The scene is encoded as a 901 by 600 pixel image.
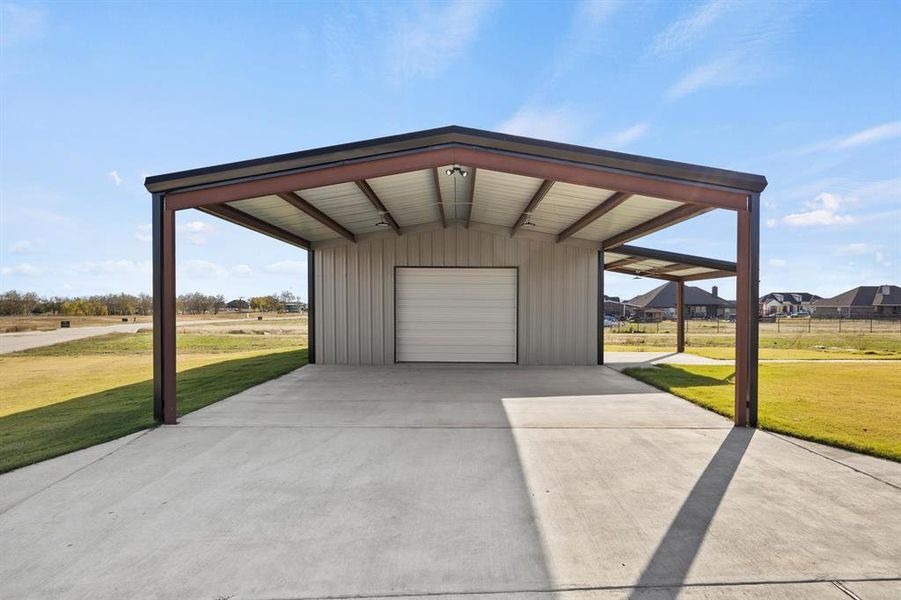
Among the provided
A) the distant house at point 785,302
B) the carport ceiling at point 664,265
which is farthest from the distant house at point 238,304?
the distant house at point 785,302

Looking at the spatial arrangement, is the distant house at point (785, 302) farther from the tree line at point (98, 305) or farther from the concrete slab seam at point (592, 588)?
the concrete slab seam at point (592, 588)

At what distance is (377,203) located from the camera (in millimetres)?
7914

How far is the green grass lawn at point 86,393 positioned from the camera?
181 inches

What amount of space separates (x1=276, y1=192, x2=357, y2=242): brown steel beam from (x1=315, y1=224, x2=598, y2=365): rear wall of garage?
1.07m

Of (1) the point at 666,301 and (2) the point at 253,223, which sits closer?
(2) the point at 253,223

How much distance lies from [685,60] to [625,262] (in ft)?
17.8

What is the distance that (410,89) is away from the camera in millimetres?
7930

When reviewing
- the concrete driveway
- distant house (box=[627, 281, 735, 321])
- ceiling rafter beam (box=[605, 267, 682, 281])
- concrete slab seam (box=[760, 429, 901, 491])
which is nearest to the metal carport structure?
concrete slab seam (box=[760, 429, 901, 491])

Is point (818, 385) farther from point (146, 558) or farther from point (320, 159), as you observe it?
point (146, 558)

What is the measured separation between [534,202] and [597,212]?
1.16 m

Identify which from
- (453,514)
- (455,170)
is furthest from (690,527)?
(455,170)

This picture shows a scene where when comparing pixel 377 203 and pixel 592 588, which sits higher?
pixel 377 203

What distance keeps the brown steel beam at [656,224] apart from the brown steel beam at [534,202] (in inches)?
87.9

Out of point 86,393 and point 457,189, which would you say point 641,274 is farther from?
point 86,393
